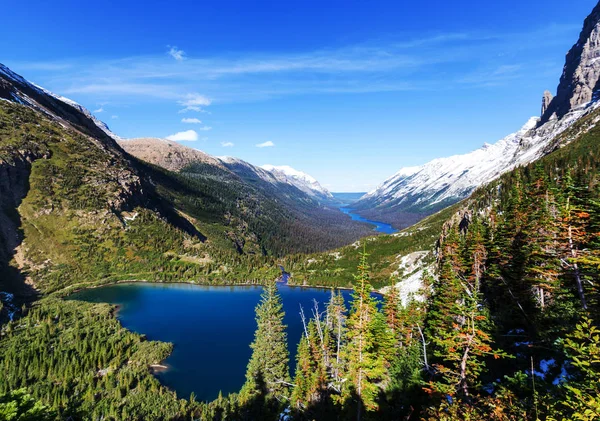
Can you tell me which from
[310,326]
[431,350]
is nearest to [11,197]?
[310,326]

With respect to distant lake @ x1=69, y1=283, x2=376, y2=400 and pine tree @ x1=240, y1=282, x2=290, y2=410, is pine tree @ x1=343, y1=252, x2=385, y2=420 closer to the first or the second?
pine tree @ x1=240, y1=282, x2=290, y2=410

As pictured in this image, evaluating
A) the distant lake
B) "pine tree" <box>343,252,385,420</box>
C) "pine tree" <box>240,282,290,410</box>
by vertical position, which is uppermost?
"pine tree" <box>343,252,385,420</box>

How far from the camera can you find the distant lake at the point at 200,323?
82.4m

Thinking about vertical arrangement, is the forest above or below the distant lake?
above

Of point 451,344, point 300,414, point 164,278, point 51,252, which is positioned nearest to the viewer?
point 451,344

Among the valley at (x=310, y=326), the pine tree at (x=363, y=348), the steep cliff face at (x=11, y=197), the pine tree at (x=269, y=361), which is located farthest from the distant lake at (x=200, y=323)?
the steep cliff face at (x=11, y=197)

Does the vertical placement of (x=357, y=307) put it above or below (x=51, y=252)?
above

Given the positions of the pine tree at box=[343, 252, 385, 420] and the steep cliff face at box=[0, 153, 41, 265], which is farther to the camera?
the steep cliff face at box=[0, 153, 41, 265]

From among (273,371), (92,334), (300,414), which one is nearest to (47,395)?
(92,334)

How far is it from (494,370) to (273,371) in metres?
33.2

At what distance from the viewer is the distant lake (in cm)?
8238

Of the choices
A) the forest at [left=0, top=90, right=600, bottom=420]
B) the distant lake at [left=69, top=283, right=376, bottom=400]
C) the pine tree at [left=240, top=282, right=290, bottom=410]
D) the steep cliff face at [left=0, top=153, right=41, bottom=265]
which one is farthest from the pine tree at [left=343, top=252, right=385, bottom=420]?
the steep cliff face at [left=0, top=153, right=41, bottom=265]

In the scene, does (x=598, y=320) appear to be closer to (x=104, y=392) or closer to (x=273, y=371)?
(x=273, y=371)

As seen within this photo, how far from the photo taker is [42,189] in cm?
19212
